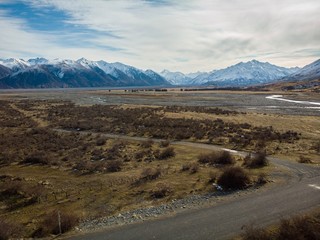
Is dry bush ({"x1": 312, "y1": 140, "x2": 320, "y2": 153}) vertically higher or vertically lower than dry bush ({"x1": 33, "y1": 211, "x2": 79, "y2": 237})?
higher

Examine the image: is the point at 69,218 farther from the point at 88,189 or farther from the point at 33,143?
the point at 33,143

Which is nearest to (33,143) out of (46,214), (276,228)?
(46,214)

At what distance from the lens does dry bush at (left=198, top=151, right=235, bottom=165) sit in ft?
111

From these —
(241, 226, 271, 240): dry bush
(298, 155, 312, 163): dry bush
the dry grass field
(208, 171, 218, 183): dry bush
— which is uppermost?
(241, 226, 271, 240): dry bush

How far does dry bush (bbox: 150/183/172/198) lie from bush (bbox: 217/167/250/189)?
4477 mm

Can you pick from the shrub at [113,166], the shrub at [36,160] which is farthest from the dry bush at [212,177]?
the shrub at [36,160]

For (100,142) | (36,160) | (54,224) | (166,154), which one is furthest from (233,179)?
(100,142)

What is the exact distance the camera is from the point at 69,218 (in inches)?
785

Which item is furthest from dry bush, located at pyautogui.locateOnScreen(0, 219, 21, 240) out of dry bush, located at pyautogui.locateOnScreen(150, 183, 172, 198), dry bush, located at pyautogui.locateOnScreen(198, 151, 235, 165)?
dry bush, located at pyautogui.locateOnScreen(198, 151, 235, 165)

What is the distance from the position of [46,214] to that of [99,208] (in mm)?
3507

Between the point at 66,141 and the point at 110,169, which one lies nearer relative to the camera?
the point at 110,169

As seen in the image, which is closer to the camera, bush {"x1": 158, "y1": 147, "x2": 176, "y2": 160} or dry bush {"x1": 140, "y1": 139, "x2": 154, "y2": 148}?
bush {"x1": 158, "y1": 147, "x2": 176, "y2": 160}

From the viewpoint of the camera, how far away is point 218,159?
34000mm

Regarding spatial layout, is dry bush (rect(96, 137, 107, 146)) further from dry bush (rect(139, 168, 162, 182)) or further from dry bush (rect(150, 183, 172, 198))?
dry bush (rect(150, 183, 172, 198))
